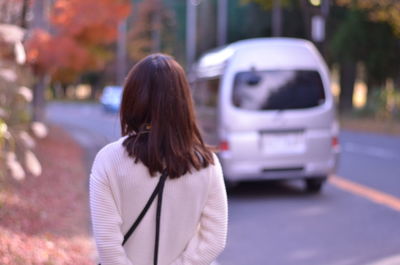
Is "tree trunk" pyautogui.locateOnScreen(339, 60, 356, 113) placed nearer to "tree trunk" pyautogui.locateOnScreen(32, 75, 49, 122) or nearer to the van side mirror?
"tree trunk" pyautogui.locateOnScreen(32, 75, 49, 122)

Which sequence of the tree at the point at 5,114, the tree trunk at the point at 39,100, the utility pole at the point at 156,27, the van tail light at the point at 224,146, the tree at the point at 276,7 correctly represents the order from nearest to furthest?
→ 1. the tree at the point at 5,114
2. the van tail light at the point at 224,146
3. the tree trunk at the point at 39,100
4. the utility pole at the point at 156,27
5. the tree at the point at 276,7

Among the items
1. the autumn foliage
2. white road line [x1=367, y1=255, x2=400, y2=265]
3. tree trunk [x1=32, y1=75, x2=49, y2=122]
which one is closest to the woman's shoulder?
white road line [x1=367, y1=255, x2=400, y2=265]

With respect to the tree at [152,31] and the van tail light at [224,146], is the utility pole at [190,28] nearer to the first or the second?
the tree at [152,31]

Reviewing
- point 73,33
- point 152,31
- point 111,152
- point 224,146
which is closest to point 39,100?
point 73,33

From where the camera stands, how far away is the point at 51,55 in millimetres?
13125

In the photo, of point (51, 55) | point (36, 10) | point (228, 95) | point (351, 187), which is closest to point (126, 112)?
point (228, 95)

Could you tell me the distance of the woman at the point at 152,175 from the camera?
256 cm

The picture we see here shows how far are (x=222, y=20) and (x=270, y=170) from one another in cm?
4078

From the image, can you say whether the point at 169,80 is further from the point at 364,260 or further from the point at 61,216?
the point at 61,216

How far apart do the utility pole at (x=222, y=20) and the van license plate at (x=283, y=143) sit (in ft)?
133

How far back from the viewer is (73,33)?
14352mm

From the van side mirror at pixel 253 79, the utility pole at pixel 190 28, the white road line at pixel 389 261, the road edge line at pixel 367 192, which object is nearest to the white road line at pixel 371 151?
the road edge line at pixel 367 192

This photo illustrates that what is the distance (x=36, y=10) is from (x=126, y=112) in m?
12.4

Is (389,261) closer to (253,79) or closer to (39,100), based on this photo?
(253,79)
